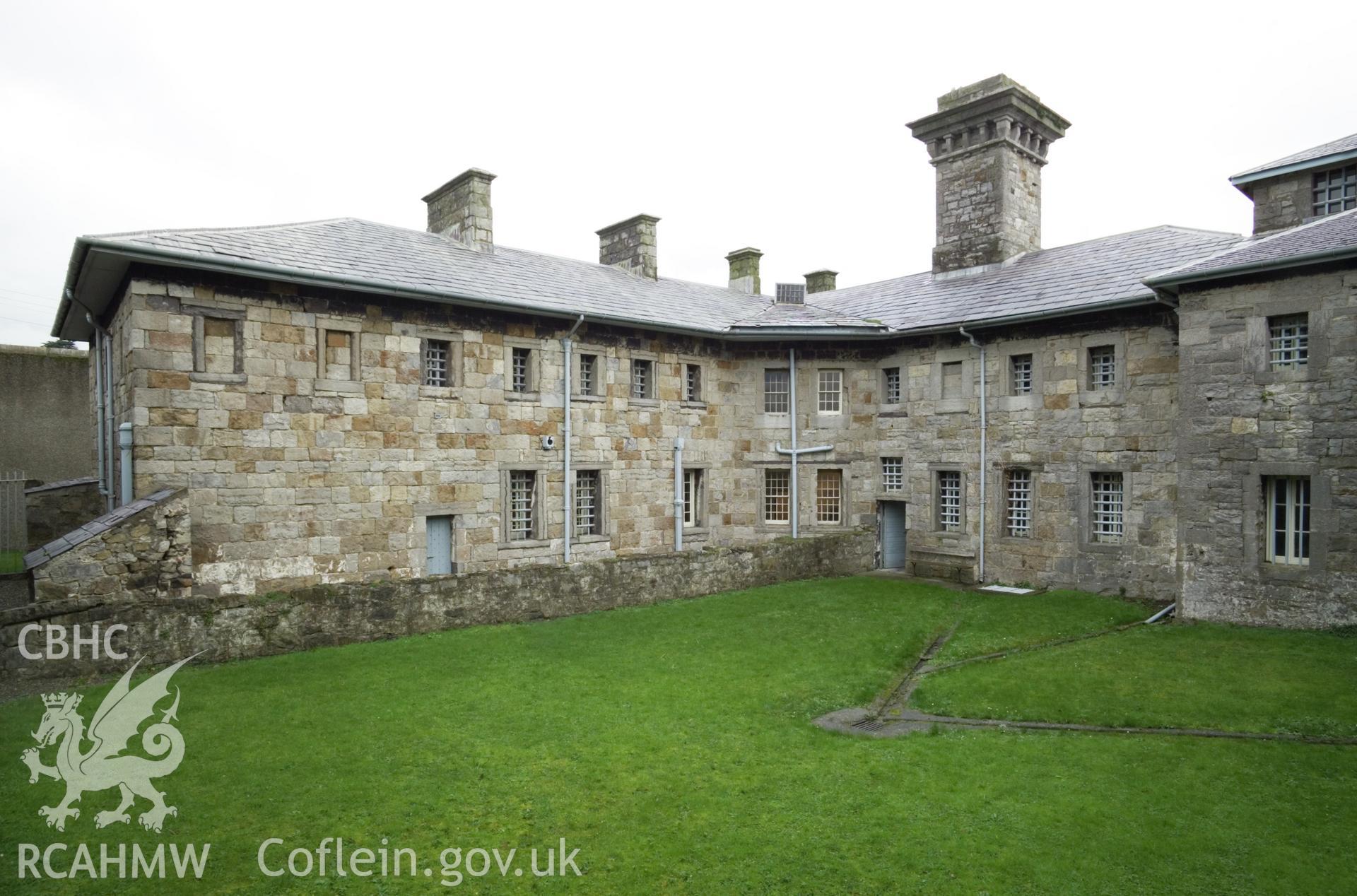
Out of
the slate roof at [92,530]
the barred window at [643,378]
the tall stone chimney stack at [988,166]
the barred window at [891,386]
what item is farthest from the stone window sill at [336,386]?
the tall stone chimney stack at [988,166]

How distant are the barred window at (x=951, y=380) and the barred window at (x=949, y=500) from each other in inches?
75.5

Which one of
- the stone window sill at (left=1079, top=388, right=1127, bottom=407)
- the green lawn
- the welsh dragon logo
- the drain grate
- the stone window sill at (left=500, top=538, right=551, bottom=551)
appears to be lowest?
the drain grate

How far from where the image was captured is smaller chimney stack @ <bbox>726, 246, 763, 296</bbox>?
26703mm

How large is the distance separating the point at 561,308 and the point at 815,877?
14.1 meters

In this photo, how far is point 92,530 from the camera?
1177cm

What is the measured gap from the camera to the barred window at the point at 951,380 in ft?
65.6

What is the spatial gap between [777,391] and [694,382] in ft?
7.80

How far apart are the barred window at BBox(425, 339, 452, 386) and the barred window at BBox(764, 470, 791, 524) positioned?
909cm

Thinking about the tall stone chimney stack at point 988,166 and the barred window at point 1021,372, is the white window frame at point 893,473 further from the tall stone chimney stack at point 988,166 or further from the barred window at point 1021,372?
the tall stone chimney stack at point 988,166

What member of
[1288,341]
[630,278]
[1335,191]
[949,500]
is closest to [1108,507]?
[949,500]

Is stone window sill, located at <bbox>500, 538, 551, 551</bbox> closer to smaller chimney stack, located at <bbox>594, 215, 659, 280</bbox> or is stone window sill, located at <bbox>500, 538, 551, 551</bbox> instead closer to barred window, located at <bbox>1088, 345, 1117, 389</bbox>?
smaller chimney stack, located at <bbox>594, 215, 659, 280</bbox>

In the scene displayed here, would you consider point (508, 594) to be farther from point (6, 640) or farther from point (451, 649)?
point (6, 640)

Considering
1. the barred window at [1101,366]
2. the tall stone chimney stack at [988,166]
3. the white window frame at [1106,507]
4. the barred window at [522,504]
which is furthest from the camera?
the tall stone chimney stack at [988,166]

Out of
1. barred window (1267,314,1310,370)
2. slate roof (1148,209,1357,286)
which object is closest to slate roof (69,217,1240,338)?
slate roof (1148,209,1357,286)
